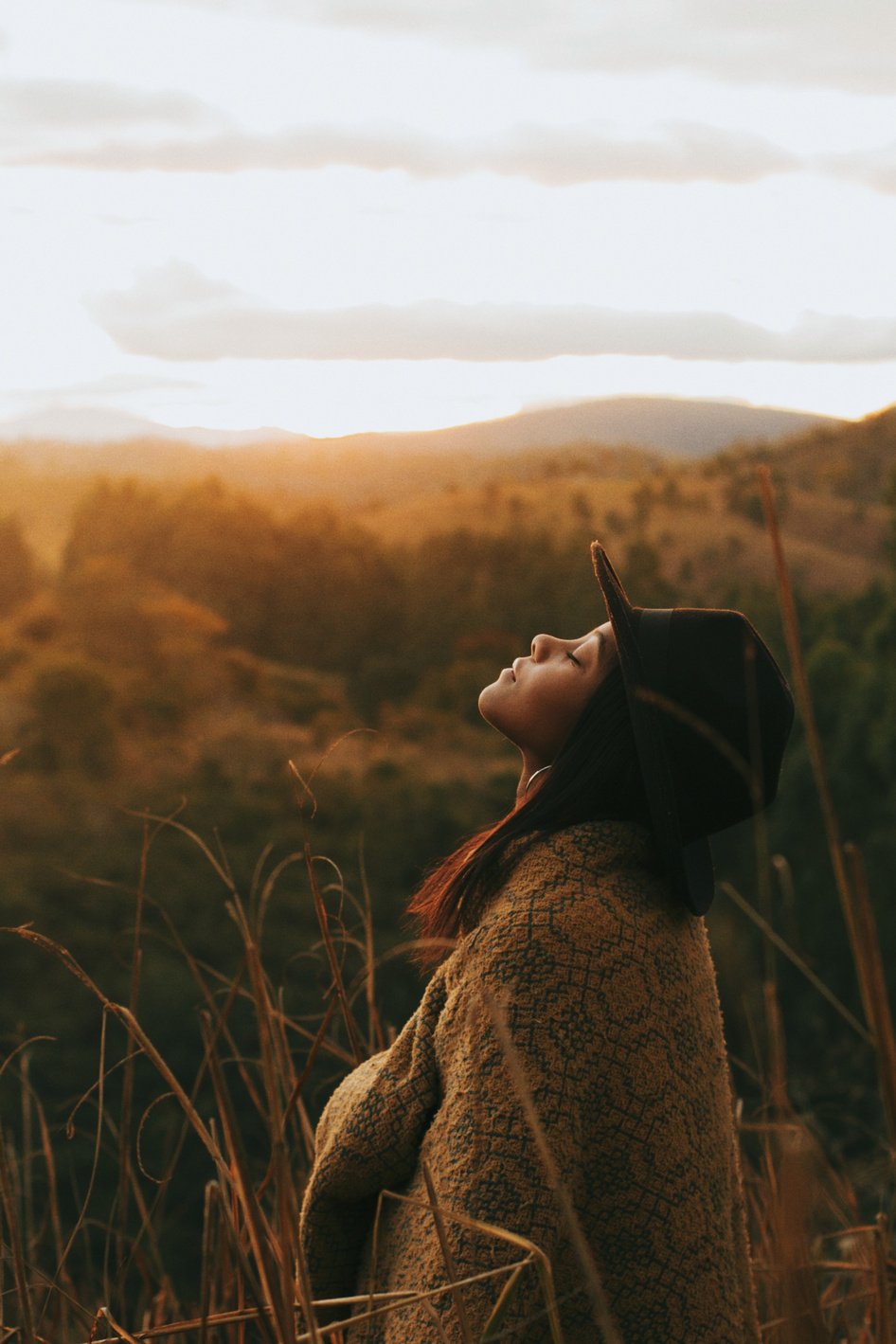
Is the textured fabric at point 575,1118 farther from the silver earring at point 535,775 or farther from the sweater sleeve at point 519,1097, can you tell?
the silver earring at point 535,775

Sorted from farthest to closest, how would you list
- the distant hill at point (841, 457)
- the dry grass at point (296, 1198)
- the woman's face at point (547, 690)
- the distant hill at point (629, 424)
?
the distant hill at point (629, 424), the distant hill at point (841, 457), the woman's face at point (547, 690), the dry grass at point (296, 1198)

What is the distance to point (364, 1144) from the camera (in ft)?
4.61

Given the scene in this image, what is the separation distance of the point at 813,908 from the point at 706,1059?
15.9 m

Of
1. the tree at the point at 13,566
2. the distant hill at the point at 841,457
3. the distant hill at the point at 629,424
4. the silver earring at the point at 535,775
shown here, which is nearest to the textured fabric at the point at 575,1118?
the silver earring at the point at 535,775

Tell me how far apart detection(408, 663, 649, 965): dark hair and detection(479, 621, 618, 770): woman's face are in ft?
0.09

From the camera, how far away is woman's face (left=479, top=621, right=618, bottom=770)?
153cm

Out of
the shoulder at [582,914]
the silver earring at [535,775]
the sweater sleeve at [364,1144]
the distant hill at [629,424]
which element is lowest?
the sweater sleeve at [364,1144]

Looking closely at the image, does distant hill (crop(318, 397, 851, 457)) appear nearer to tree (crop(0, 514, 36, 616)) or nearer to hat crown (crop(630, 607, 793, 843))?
tree (crop(0, 514, 36, 616))

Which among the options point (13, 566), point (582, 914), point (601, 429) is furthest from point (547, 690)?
point (601, 429)

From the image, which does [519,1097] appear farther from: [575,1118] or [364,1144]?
[364,1144]

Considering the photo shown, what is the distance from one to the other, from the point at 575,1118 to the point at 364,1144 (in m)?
0.24

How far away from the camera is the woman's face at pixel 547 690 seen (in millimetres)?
1528

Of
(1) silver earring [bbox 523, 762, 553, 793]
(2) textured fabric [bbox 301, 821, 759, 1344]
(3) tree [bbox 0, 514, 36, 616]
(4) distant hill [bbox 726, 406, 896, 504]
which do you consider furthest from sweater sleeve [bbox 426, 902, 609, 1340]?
(4) distant hill [bbox 726, 406, 896, 504]

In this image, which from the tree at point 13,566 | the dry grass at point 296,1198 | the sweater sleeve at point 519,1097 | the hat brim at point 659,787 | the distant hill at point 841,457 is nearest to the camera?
the dry grass at point 296,1198
